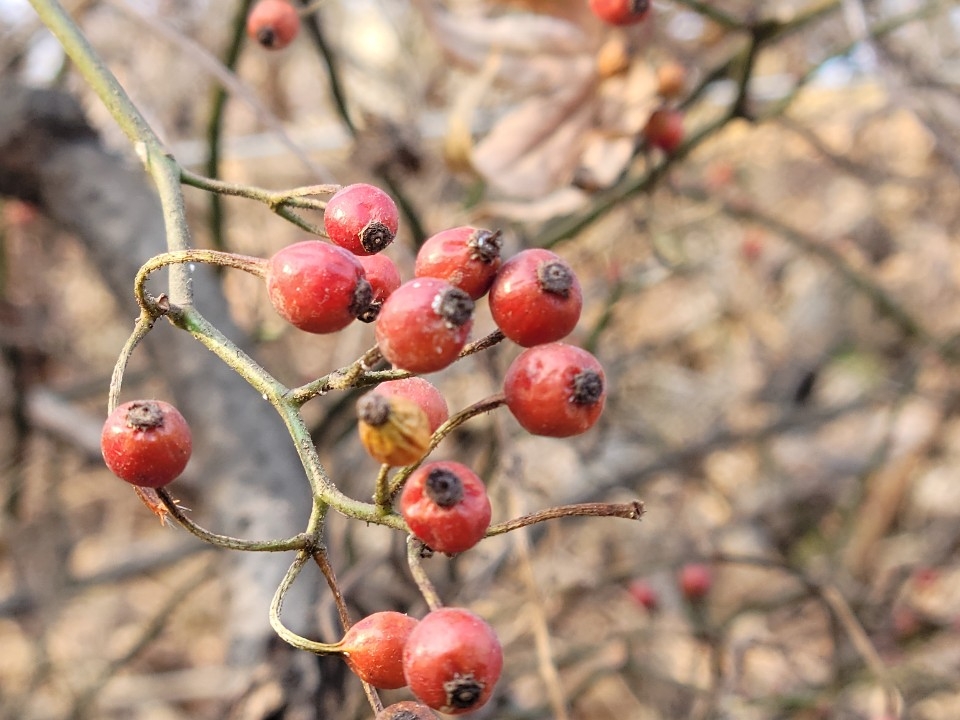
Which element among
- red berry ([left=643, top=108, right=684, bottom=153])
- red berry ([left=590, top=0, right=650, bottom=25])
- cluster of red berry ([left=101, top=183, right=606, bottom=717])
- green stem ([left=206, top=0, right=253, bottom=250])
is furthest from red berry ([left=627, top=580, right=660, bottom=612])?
cluster of red berry ([left=101, top=183, right=606, bottom=717])

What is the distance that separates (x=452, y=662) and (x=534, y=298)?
0.27 metres

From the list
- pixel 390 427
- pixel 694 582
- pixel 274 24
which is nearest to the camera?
pixel 390 427

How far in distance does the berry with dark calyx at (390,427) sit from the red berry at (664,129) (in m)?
1.34

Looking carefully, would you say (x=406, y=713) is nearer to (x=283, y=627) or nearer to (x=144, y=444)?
(x=283, y=627)

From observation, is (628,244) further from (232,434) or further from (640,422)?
(232,434)

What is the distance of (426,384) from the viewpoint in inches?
29.3

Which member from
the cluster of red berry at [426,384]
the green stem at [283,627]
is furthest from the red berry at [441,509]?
the green stem at [283,627]

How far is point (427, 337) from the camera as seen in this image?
2.05 ft

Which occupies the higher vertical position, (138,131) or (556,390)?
(138,131)

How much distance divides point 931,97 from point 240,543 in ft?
6.71

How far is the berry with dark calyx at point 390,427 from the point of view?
0.61 metres

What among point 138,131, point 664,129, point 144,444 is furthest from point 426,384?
point 664,129

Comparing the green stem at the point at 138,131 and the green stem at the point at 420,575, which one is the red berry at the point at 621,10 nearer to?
the green stem at the point at 138,131

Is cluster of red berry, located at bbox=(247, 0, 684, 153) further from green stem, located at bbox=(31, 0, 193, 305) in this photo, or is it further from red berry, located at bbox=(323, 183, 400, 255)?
red berry, located at bbox=(323, 183, 400, 255)
